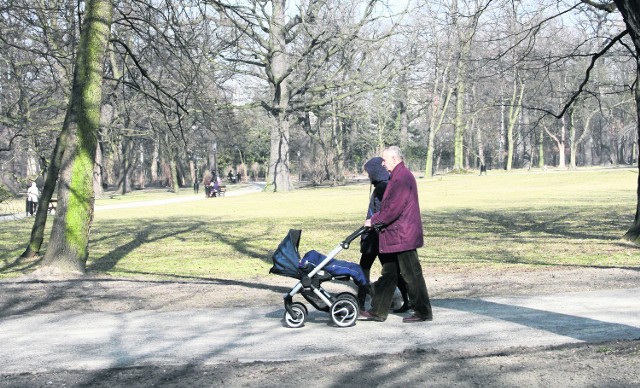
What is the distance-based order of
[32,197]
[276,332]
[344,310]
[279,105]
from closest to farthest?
1. [276,332]
2. [344,310]
3. [32,197]
4. [279,105]

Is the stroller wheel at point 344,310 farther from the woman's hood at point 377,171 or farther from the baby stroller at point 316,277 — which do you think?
the woman's hood at point 377,171

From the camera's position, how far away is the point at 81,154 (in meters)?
13.5

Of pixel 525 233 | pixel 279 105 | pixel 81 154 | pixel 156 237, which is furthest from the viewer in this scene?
pixel 279 105

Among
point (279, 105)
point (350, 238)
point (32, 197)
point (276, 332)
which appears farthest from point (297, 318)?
point (279, 105)

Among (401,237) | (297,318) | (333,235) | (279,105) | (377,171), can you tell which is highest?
(279,105)

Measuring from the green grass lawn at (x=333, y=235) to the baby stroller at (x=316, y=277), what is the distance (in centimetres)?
525

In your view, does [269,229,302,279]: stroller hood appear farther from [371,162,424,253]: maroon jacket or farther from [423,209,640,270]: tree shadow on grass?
[423,209,640,270]: tree shadow on grass

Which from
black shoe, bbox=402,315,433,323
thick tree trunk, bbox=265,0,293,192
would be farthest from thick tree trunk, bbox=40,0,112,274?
thick tree trunk, bbox=265,0,293,192

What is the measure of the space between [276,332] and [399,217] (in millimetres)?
1679

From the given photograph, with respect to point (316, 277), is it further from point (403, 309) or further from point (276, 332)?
point (403, 309)

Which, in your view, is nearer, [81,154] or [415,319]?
[415,319]

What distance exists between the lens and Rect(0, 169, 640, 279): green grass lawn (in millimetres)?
14945

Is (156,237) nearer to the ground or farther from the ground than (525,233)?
farther from the ground

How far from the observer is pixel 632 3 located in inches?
292
